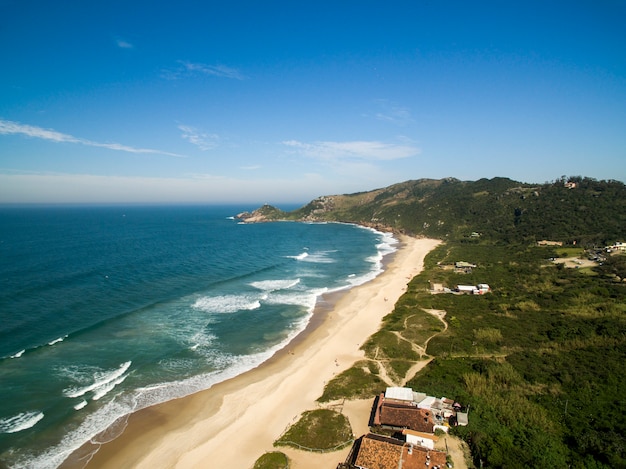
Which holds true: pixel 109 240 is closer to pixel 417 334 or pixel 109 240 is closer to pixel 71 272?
pixel 71 272

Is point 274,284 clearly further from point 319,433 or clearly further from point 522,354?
point 522,354

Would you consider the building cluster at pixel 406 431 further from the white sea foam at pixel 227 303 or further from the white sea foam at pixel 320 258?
the white sea foam at pixel 320 258

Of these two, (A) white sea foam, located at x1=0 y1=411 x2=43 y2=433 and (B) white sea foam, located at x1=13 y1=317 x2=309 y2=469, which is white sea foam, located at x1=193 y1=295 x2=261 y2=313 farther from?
(A) white sea foam, located at x1=0 y1=411 x2=43 y2=433

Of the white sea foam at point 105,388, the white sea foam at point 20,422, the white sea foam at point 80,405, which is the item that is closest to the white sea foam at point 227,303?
the white sea foam at point 105,388

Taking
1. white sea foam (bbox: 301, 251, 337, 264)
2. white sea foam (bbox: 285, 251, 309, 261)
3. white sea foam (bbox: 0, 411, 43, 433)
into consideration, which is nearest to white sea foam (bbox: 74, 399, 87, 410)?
white sea foam (bbox: 0, 411, 43, 433)

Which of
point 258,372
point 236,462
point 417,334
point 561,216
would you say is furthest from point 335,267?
point 561,216

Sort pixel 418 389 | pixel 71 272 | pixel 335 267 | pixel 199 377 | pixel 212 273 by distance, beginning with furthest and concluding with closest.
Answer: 1. pixel 335 267
2. pixel 212 273
3. pixel 71 272
4. pixel 199 377
5. pixel 418 389

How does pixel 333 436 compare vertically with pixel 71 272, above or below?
Result: below

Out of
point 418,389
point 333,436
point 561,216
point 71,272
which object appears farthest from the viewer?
point 561,216
